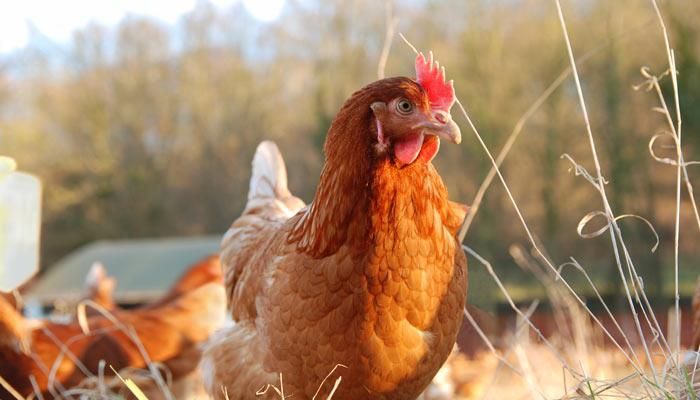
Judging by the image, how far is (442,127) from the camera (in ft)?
5.96

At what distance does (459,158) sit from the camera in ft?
50.8

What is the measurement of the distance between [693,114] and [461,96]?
464 cm

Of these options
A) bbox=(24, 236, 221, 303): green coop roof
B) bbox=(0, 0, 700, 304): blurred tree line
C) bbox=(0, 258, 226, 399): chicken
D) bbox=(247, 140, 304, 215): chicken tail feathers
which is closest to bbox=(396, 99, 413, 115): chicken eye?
bbox=(247, 140, 304, 215): chicken tail feathers

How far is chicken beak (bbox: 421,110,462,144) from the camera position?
5.86ft

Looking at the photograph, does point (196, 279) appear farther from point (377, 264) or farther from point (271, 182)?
point (377, 264)

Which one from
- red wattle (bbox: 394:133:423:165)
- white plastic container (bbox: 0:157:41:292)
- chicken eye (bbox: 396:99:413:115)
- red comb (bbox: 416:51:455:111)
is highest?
red comb (bbox: 416:51:455:111)

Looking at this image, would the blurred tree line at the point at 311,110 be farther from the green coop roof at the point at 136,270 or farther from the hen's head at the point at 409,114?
the hen's head at the point at 409,114

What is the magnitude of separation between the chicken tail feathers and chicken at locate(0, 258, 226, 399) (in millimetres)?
864

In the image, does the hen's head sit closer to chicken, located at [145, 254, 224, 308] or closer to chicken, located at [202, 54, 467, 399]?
chicken, located at [202, 54, 467, 399]

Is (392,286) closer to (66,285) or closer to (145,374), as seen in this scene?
(145,374)

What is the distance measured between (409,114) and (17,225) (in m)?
1.43

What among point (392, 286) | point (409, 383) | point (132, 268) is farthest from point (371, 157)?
point (132, 268)

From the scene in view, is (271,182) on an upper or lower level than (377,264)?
lower

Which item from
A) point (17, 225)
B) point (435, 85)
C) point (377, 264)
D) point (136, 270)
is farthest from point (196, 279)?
point (136, 270)
